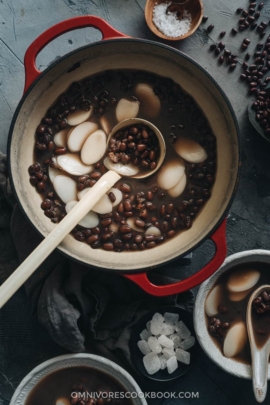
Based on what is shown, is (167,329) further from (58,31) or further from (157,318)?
(58,31)

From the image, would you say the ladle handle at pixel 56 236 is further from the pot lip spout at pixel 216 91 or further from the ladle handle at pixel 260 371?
the ladle handle at pixel 260 371

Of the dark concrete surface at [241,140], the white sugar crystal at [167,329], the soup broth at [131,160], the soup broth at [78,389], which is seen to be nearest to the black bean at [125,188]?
the soup broth at [131,160]

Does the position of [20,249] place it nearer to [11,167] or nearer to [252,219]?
[11,167]

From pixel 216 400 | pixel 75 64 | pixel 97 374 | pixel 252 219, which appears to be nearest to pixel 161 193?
pixel 252 219

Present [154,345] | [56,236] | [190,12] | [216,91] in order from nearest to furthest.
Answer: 1. [56,236]
2. [216,91]
3. [154,345]
4. [190,12]

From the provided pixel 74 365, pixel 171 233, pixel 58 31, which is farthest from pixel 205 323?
pixel 58 31

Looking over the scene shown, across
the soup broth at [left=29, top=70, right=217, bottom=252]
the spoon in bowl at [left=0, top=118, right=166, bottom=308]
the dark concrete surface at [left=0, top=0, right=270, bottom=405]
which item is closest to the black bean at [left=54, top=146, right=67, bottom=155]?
the soup broth at [left=29, top=70, right=217, bottom=252]
